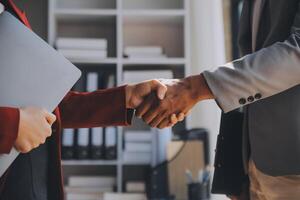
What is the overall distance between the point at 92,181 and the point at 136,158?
30 centimetres

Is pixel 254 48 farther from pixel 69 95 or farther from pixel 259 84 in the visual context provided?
pixel 69 95

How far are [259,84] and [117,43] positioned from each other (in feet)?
6.43

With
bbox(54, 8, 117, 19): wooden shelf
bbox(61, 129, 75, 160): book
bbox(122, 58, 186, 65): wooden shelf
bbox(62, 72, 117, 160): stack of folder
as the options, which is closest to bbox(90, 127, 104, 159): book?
bbox(62, 72, 117, 160): stack of folder

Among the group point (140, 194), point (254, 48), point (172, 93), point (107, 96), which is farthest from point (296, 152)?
point (140, 194)

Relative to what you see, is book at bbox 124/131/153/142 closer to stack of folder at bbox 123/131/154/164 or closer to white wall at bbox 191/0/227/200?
stack of folder at bbox 123/131/154/164

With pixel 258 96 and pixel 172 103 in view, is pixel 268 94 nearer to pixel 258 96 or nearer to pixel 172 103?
pixel 258 96

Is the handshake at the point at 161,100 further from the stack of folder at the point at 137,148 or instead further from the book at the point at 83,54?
the book at the point at 83,54

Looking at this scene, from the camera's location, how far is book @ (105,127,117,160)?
8.77 feet

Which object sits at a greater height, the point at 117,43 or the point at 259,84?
the point at 117,43

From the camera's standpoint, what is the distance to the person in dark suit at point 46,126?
2.69 feet

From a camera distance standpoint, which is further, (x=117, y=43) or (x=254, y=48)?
(x=117, y=43)

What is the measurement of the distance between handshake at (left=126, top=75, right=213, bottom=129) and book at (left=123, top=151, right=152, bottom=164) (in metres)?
1.35

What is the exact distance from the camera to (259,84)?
99cm

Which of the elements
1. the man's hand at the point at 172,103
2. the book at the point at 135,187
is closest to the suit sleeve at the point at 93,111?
the man's hand at the point at 172,103
